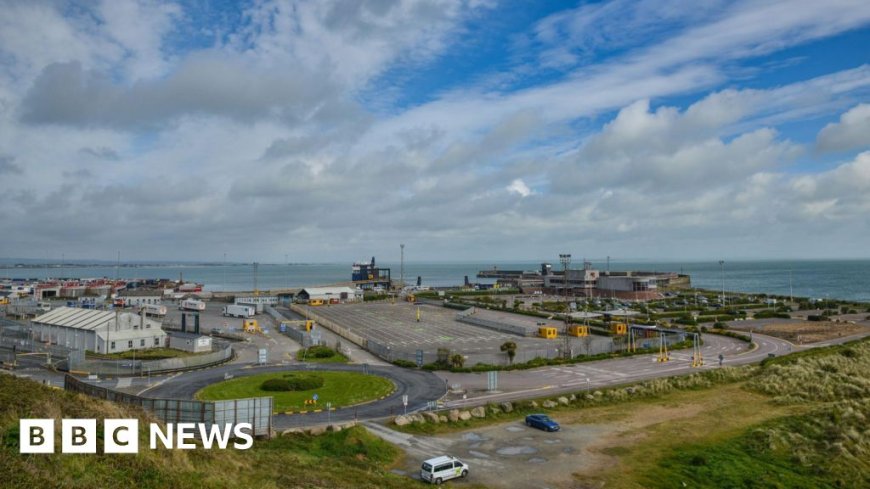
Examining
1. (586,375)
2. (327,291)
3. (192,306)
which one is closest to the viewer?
(586,375)

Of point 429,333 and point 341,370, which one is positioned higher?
point 341,370

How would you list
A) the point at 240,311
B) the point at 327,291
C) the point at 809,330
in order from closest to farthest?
the point at 809,330 → the point at 240,311 → the point at 327,291

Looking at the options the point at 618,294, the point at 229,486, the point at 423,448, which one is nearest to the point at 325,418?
the point at 423,448

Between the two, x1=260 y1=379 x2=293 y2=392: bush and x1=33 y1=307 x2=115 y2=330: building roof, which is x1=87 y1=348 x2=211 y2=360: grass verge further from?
x1=260 y1=379 x2=293 y2=392: bush

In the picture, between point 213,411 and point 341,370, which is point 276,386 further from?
point 213,411

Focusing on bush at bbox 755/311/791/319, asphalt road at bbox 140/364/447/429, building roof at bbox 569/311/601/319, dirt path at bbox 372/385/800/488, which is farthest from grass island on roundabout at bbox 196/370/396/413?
bush at bbox 755/311/791/319

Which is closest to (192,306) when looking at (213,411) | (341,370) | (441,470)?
(341,370)

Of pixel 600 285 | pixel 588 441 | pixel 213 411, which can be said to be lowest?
pixel 588 441

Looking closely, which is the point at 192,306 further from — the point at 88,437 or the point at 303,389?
the point at 88,437

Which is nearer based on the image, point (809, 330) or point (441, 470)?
point (441, 470)
